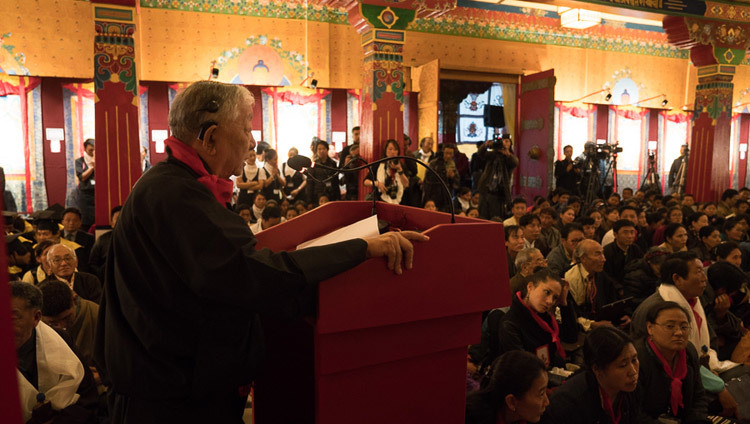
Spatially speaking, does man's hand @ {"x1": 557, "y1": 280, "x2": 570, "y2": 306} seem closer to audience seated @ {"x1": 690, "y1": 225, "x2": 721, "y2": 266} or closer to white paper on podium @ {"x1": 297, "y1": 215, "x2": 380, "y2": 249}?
white paper on podium @ {"x1": 297, "y1": 215, "x2": 380, "y2": 249}

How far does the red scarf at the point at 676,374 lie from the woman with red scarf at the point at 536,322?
1.58 feet

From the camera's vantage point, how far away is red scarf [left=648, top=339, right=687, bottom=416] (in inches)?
96.4

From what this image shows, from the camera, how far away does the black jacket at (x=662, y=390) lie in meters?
2.45

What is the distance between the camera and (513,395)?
189cm

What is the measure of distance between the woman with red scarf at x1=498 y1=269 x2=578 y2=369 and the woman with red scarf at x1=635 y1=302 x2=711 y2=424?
44 cm

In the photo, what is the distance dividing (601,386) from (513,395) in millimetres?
496

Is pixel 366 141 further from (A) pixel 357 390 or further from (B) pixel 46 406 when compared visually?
(A) pixel 357 390

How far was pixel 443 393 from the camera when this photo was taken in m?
1.21

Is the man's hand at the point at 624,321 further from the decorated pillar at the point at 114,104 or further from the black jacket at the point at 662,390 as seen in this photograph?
the decorated pillar at the point at 114,104

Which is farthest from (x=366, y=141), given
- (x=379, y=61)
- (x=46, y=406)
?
(x=46, y=406)

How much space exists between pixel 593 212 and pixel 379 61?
9.40ft

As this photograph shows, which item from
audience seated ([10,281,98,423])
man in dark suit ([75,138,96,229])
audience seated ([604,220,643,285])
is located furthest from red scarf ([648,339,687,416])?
man in dark suit ([75,138,96,229])

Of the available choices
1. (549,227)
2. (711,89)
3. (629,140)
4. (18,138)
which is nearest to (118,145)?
(18,138)

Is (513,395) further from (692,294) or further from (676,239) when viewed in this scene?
(676,239)
